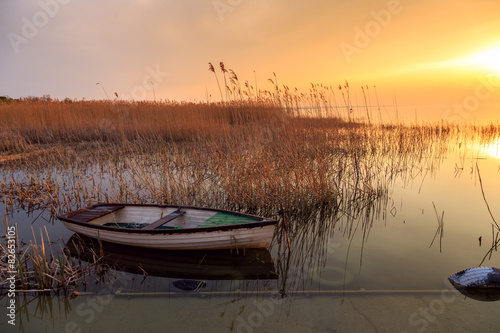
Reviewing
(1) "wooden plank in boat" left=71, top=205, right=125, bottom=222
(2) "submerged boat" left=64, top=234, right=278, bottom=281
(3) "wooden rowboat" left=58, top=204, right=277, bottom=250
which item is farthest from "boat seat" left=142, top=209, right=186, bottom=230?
(1) "wooden plank in boat" left=71, top=205, right=125, bottom=222

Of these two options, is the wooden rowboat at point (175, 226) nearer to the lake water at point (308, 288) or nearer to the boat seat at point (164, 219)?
the boat seat at point (164, 219)

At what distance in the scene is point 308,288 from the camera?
308 cm

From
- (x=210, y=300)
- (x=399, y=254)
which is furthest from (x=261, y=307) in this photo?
(x=399, y=254)

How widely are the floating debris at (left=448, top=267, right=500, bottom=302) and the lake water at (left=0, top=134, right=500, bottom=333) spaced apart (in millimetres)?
93

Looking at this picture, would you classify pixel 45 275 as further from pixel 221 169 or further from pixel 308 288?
pixel 221 169

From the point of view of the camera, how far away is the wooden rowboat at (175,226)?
3.55 meters

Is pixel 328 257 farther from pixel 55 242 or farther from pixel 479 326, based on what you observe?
pixel 55 242

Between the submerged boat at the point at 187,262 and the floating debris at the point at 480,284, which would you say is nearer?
the floating debris at the point at 480,284

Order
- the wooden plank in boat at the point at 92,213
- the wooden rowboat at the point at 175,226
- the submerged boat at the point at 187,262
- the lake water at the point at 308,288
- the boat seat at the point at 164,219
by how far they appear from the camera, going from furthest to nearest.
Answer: the wooden plank in boat at the point at 92,213 → the boat seat at the point at 164,219 → the wooden rowboat at the point at 175,226 → the submerged boat at the point at 187,262 → the lake water at the point at 308,288

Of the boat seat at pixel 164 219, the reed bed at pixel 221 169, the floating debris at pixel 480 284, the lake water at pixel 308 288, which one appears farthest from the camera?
the reed bed at pixel 221 169

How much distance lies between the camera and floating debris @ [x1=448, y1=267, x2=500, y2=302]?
2951 millimetres

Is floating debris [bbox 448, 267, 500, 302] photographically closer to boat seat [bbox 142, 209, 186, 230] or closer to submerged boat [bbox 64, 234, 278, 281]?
submerged boat [bbox 64, 234, 278, 281]

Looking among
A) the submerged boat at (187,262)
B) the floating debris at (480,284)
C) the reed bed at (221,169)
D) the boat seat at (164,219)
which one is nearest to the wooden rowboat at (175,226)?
the boat seat at (164,219)

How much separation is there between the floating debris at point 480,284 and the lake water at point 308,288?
0.09 m
